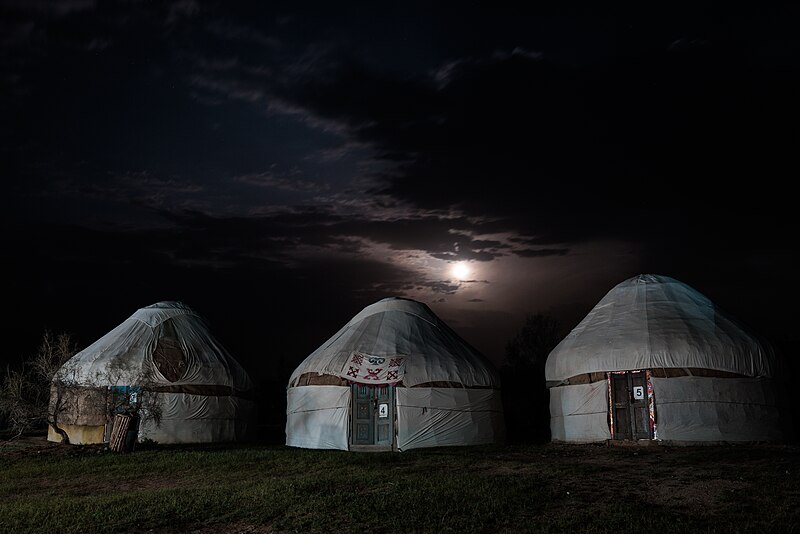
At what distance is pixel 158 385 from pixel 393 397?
4.88 metres

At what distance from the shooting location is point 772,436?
1173 centimetres

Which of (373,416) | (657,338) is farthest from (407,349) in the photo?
(657,338)

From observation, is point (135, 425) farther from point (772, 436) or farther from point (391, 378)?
point (772, 436)

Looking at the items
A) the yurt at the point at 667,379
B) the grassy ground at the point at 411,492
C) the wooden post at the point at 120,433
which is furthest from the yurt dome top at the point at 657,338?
the wooden post at the point at 120,433

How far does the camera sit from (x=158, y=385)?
46.4ft

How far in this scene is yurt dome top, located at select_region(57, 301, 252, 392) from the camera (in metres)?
14.1

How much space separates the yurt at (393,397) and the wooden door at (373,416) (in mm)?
18

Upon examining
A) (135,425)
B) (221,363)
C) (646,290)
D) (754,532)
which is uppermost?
(646,290)

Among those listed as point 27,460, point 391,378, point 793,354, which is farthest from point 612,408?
point 793,354

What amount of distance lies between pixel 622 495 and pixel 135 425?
8070 millimetres

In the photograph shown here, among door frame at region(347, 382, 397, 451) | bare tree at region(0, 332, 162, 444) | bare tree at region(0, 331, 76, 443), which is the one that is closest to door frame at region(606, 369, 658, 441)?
door frame at region(347, 382, 397, 451)

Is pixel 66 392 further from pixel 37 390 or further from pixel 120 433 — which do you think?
pixel 120 433

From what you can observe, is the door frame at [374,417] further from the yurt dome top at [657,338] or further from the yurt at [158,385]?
the yurt at [158,385]

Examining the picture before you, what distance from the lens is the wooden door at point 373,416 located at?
12719mm
